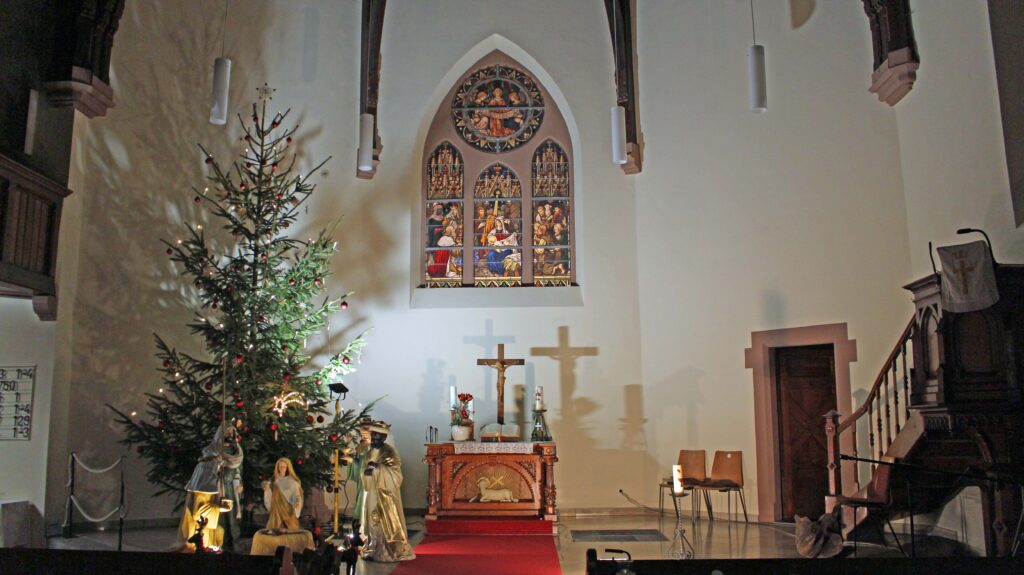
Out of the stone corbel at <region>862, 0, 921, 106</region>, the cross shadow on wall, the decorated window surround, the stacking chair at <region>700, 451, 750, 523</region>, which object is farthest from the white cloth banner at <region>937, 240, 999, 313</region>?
the decorated window surround

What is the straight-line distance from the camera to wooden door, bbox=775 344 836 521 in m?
8.97

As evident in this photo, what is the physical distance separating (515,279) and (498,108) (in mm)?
2506

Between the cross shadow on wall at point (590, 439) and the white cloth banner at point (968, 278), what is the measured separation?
200 inches

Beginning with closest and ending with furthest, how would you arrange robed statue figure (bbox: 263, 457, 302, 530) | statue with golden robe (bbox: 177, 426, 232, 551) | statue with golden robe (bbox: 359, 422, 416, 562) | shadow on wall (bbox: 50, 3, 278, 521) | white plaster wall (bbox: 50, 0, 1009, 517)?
1. statue with golden robe (bbox: 177, 426, 232, 551)
2. robed statue figure (bbox: 263, 457, 302, 530)
3. statue with golden robe (bbox: 359, 422, 416, 562)
4. white plaster wall (bbox: 50, 0, 1009, 517)
5. shadow on wall (bbox: 50, 3, 278, 521)

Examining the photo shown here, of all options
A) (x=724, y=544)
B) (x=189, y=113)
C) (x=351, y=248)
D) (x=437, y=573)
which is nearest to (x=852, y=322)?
(x=724, y=544)

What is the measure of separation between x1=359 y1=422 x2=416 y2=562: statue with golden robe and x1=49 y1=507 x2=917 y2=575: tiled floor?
182 mm

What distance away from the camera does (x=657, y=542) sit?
7781 millimetres

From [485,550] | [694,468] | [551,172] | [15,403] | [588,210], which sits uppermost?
[551,172]

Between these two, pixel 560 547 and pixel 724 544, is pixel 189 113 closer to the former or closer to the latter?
pixel 560 547

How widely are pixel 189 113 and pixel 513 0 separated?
4660mm

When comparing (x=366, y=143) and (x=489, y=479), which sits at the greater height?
(x=366, y=143)

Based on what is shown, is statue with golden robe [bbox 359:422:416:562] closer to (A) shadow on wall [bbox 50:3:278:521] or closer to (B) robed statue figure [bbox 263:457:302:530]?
(B) robed statue figure [bbox 263:457:302:530]

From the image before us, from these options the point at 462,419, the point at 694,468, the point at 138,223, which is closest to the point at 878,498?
the point at 694,468

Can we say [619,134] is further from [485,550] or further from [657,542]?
[485,550]
